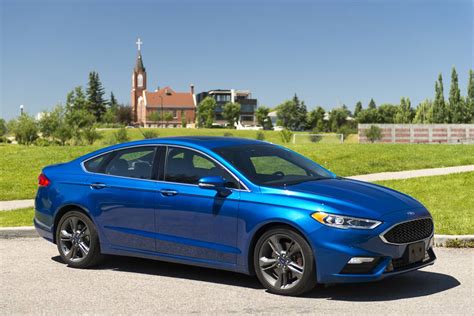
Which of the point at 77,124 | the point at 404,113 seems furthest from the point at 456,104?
the point at 77,124

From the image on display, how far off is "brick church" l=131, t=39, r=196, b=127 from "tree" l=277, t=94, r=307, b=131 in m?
21.1

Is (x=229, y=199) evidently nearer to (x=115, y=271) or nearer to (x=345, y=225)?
(x=345, y=225)

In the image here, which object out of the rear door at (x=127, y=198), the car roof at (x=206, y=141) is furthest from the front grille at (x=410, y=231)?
the rear door at (x=127, y=198)

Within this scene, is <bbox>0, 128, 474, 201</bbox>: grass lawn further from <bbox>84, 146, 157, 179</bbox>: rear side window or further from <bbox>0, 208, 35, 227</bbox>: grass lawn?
<bbox>84, 146, 157, 179</bbox>: rear side window

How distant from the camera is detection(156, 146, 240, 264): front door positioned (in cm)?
668

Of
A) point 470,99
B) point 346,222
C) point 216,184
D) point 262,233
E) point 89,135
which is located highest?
point 470,99

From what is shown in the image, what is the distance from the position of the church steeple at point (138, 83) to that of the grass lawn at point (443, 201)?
153 m

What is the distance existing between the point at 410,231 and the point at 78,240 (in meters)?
3.90

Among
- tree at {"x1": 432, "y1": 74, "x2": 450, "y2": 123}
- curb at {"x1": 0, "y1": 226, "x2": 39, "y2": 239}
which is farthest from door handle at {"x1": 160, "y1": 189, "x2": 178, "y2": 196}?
tree at {"x1": 432, "y1": 74, "x2": 450, "y2": 123}

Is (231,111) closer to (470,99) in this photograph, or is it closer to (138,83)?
(138,83)

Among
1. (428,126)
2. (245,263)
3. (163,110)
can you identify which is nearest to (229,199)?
(245,263)

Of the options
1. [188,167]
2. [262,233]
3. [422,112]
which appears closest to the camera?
[262,233]

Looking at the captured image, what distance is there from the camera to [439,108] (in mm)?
104375

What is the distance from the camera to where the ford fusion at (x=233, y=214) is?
19.9 ft
